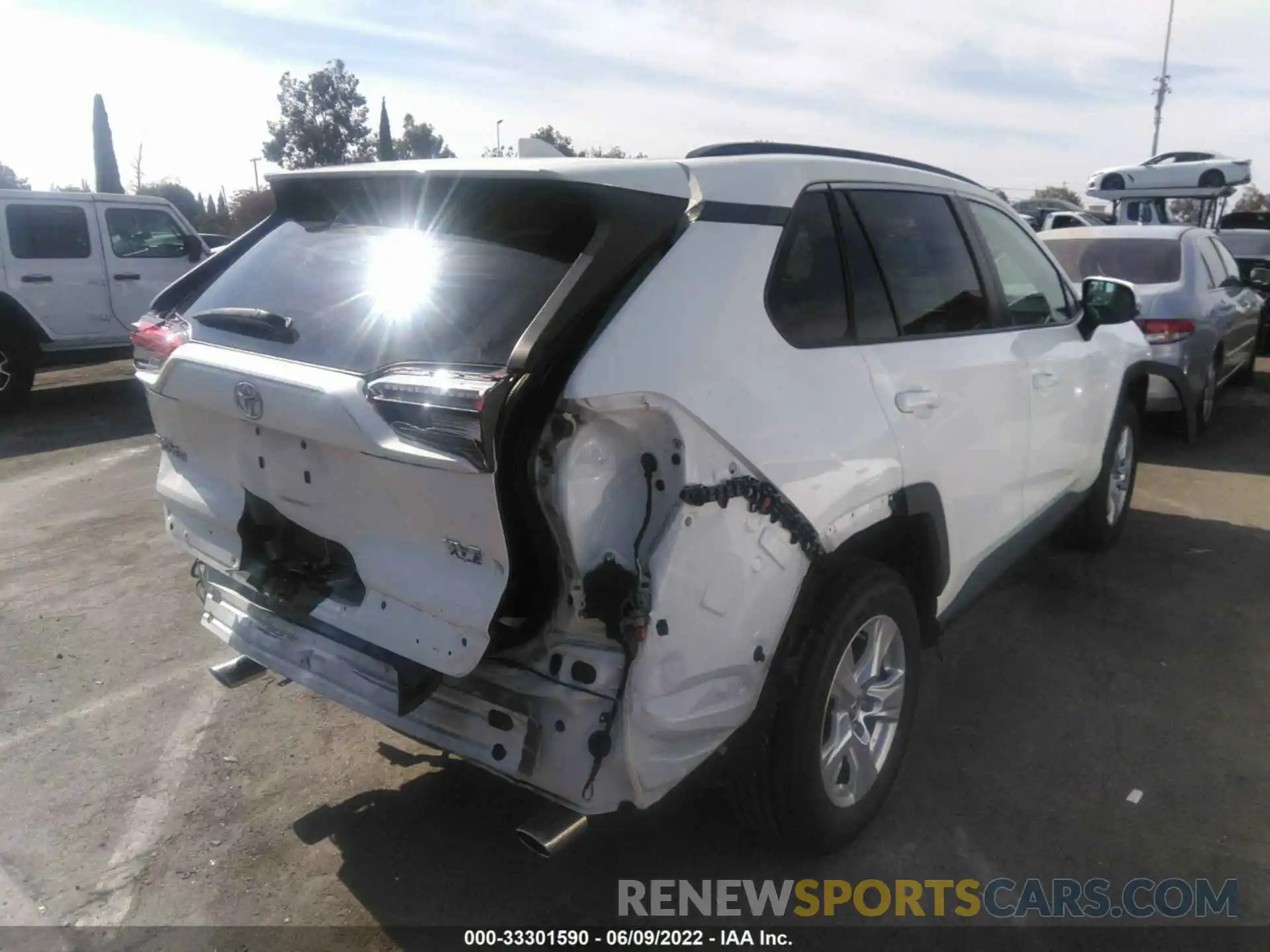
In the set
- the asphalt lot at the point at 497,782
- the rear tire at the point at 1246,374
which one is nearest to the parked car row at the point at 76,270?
the asphalt lot at the point at 497,782

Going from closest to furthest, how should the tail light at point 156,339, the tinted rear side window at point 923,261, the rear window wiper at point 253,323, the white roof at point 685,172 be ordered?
the white roof at point 685,172 → the rear window wiper at point 253,323 → the tail light at point 156,339 → the tinted rear side window at point 923,261

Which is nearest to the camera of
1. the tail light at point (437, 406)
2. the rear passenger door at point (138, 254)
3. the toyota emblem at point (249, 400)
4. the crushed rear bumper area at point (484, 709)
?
the tail light at point (437, 406)

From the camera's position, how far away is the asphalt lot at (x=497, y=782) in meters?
2.79

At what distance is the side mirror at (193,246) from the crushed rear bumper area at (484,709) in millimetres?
9608

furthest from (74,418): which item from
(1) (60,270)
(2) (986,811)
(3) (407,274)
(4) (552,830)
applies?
(2) (986,811)

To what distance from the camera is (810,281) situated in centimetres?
263

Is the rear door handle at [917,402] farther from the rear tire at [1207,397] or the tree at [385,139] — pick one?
the tree at [385,139]

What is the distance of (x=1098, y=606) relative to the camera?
4.69m

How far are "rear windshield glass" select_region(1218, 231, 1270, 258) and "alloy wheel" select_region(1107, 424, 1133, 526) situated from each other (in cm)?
1023

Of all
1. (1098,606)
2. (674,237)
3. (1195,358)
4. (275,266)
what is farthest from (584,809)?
(1195,358)

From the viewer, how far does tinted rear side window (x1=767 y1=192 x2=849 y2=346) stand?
2494 mm

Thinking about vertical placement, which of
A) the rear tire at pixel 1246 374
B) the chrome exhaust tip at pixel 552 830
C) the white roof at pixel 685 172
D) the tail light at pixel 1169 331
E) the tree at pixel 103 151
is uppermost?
the tree at pixel 103 151

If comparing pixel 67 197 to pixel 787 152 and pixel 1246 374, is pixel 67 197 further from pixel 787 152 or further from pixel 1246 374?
pixel 1246 374

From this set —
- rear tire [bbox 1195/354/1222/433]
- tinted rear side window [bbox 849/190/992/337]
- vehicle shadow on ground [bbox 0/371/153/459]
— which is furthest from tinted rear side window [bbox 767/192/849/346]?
vehicle shadow on ground [bbox 0/371/153/459]
